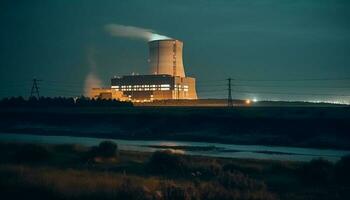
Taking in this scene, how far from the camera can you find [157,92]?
3755 inches

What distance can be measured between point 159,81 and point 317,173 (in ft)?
256

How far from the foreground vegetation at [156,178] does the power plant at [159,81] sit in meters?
57.0

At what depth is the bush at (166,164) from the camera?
1691 cm

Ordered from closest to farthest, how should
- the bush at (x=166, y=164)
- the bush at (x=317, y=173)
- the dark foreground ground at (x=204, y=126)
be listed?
1. the bush at (x=317, y=173)
2. the bush at (x=166, y=164)
3. the dark foreground ground at (x=204, y=126)

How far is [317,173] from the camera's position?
1556 cm

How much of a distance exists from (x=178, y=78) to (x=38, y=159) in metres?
74.2

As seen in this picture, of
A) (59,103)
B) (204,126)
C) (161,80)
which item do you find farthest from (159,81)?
(204,126)

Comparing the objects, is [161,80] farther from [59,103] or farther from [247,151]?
[247,151]

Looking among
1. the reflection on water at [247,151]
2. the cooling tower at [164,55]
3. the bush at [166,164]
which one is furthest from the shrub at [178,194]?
the cooling tower at [164,55]

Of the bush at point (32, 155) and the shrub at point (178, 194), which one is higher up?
the bush at point (32, 155)

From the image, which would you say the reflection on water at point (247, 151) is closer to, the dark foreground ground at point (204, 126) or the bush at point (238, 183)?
the dark foreground ground at point (204, 126)

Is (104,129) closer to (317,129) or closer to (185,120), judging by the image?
(185,120)

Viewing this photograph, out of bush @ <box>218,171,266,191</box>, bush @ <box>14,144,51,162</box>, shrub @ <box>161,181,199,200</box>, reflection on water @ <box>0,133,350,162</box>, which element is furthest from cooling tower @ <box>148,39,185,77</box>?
shrub @ <box>161,181,199,200</box>

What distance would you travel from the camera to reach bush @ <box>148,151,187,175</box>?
666 inches
